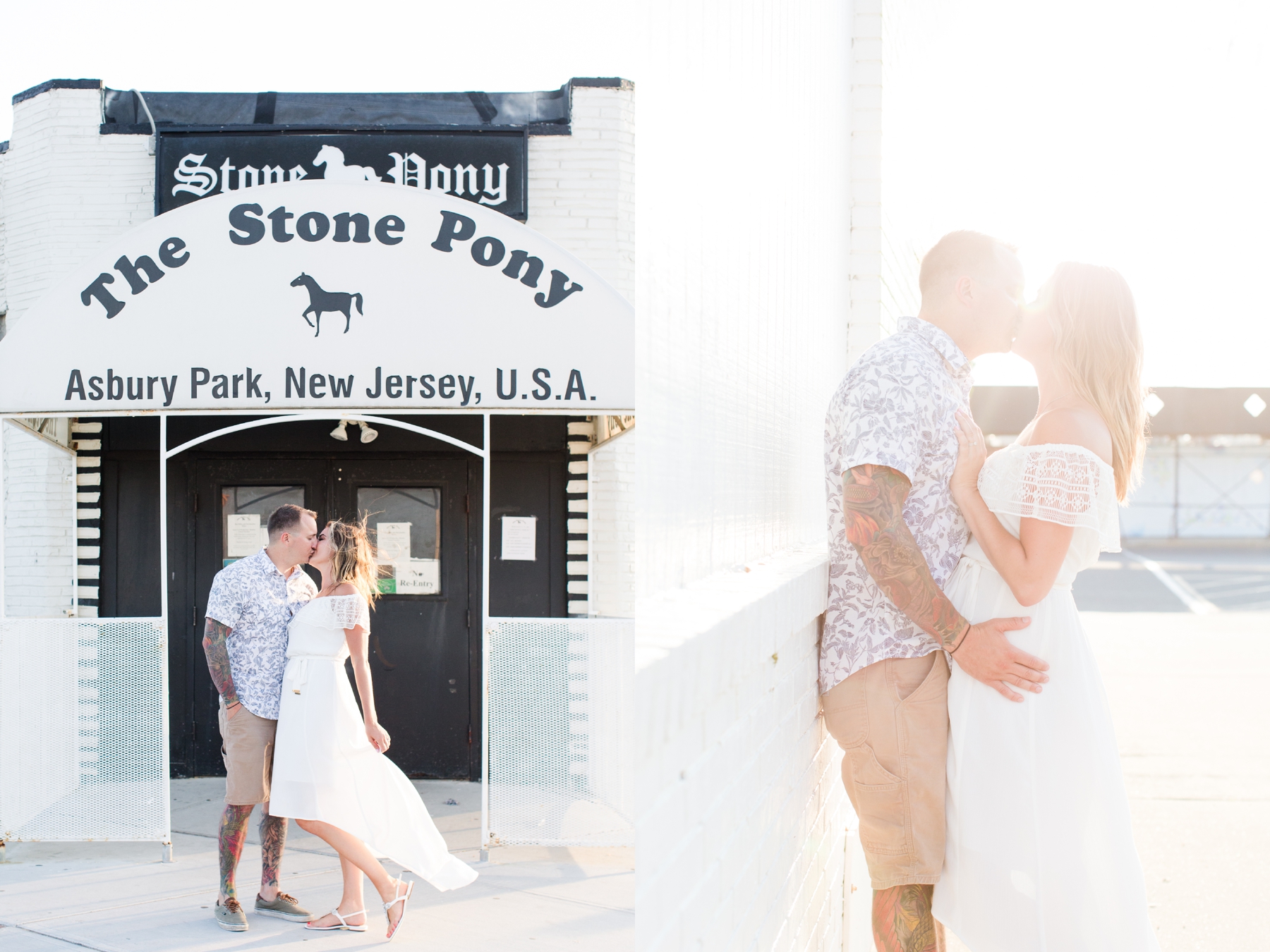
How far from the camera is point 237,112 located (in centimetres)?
768

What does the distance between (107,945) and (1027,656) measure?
4.17m

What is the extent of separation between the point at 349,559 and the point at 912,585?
3040 mm

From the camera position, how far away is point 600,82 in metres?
7.24

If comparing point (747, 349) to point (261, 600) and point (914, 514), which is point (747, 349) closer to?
point (914, 514)

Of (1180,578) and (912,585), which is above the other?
(912,585)

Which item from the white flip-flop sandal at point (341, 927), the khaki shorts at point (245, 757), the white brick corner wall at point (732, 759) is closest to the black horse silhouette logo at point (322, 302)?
the khaki shorts at point (245, 757)

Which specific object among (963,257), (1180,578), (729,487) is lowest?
(1180,578)

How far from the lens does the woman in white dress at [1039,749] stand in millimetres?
2395

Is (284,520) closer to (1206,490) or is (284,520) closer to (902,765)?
(902,765)

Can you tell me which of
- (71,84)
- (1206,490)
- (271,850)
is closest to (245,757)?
(271,850)

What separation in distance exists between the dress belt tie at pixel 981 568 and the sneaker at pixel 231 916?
3.82 m

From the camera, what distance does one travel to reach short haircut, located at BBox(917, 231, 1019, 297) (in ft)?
8.50

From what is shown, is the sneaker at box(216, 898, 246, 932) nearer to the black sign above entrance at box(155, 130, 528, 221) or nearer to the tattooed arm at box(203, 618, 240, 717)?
the tattooed arm at box(203, 618, 240, 717)

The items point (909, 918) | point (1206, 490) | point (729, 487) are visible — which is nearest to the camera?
point (729, 487)
